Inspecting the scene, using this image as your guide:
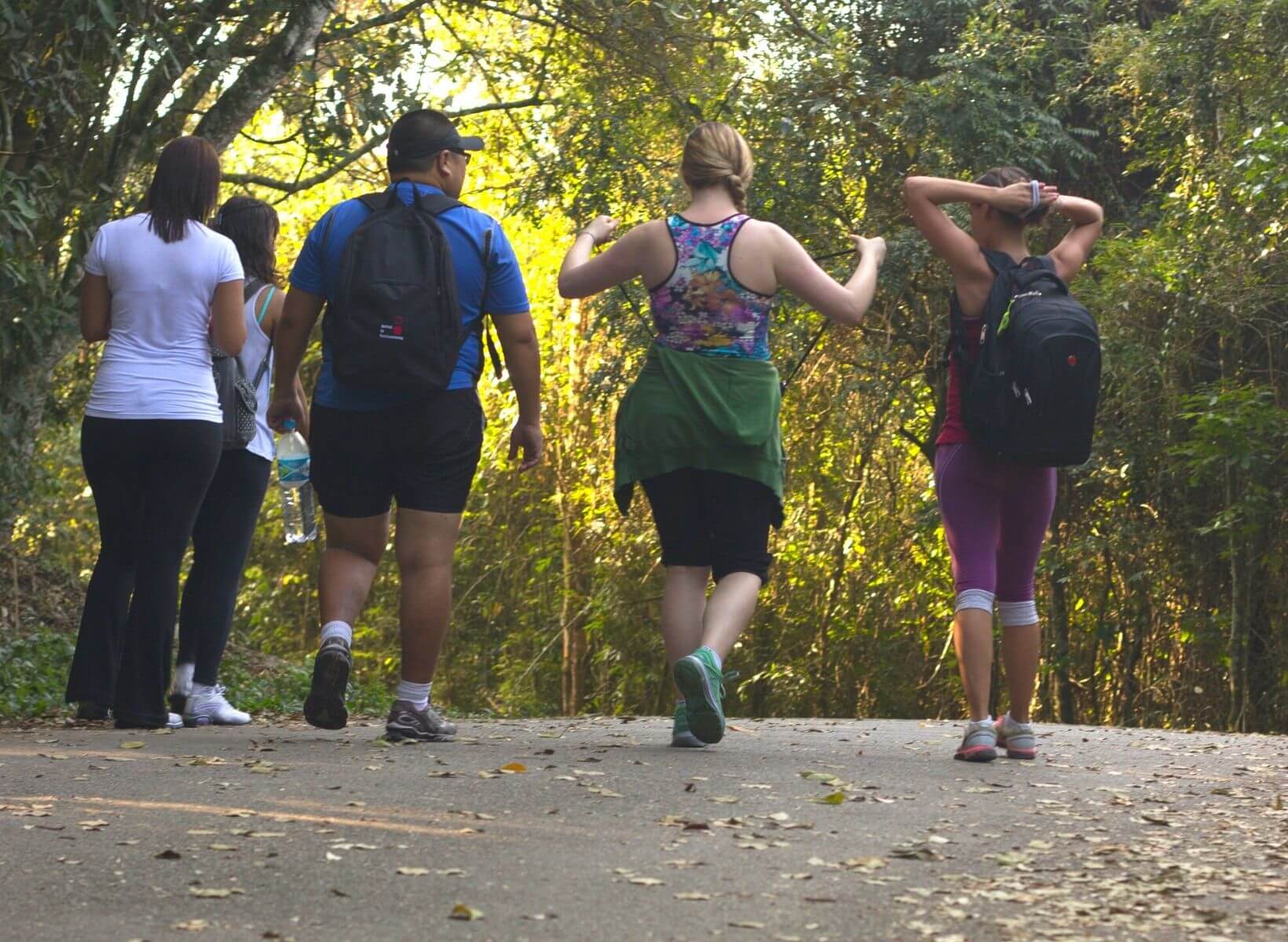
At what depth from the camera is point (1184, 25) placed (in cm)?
1412

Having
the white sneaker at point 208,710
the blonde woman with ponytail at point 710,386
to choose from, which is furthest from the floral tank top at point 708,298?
the white sneaker at point 208,710

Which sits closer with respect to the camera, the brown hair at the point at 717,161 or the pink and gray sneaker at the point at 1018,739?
the brown hair at the point at 717,161

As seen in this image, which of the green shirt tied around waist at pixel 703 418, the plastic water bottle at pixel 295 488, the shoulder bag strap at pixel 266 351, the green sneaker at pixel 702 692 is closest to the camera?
the green sneaker at pixel 702 692

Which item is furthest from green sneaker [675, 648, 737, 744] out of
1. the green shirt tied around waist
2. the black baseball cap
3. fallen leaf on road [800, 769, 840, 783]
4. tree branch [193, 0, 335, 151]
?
Result: tree branch [193, 0, 335, 151]

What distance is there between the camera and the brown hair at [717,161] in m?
5.94

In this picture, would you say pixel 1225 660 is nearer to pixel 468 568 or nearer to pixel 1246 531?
pixel 1246 531

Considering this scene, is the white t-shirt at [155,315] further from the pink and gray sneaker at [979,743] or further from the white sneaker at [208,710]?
the pink and gray sneaker at [979,743]

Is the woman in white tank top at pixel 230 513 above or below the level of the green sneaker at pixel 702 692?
above

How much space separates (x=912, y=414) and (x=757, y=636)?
418cm

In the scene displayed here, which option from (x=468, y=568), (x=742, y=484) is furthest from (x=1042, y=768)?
(x=468, y=568)

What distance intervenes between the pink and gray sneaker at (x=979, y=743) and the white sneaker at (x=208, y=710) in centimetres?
311

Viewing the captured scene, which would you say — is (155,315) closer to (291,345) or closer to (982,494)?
(291,345)

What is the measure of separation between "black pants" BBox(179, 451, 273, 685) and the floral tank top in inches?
87.1

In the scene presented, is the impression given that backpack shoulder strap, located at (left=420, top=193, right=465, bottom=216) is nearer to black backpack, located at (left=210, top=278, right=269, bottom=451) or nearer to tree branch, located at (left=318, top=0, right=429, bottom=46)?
black backpack, located at (left=210, top=278, right=269, bottom=451)
